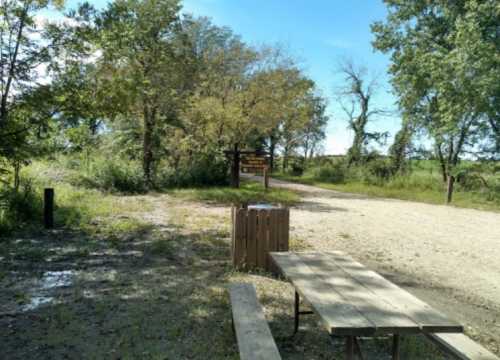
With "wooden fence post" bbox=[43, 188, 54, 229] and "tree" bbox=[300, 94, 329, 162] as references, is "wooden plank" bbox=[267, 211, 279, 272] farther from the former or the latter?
"tree" bbox=[300, 94, 329, 162]

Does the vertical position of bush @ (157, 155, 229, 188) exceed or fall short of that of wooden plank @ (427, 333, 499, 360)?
it exceeds it

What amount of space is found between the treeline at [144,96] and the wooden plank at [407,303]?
15.7 feet

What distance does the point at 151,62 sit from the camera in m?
13.7

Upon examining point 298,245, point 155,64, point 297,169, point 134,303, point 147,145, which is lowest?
point 134,303

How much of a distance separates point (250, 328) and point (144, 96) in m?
10.9

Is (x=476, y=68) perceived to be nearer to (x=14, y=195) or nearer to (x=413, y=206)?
(x=413, y=206)

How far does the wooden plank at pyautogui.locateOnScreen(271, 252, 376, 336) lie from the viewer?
1761 mm

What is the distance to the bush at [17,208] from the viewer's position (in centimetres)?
656

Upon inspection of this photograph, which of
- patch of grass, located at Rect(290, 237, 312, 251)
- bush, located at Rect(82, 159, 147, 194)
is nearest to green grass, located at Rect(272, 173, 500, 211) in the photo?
patch of grass, located at Rect(290, 237, 312, 251)

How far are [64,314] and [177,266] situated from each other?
173 cm

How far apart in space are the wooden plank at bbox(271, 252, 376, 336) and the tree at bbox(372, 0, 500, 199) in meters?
12.1

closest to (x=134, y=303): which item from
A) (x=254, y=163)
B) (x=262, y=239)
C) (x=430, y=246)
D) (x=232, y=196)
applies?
(x=262, y=239)

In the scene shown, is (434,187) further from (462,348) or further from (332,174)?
(462,348)

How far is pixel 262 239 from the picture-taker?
472cm
